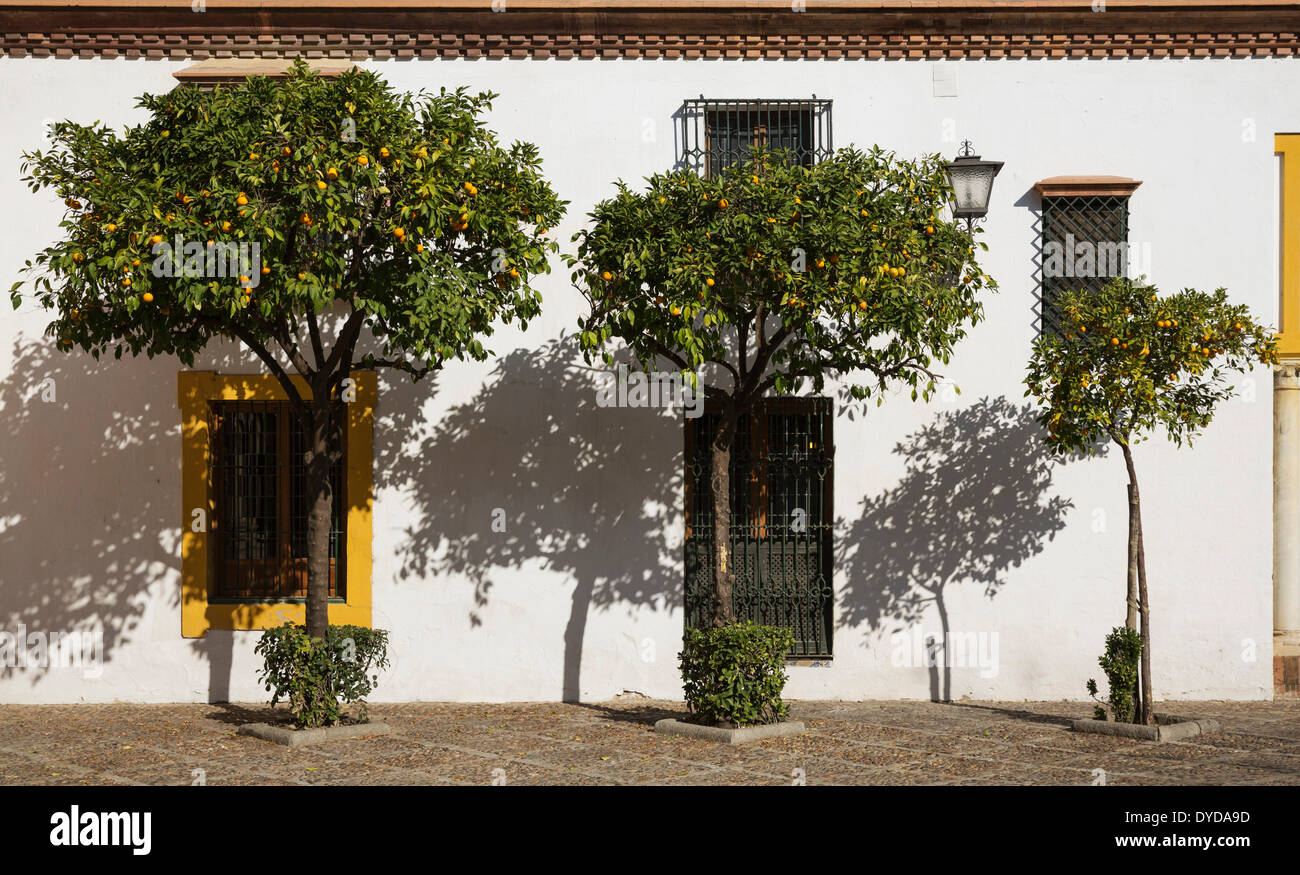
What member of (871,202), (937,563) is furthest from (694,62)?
(937,563)

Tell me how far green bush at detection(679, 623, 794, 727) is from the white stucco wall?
59.0 inches

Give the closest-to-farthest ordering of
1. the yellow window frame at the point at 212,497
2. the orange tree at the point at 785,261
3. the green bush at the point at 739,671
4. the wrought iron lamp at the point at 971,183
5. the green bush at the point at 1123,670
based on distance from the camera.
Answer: the orange tree at the point at 785,261
the green bush at the point at 739,671
the green bush at the point at 1123,670
the wrought iron lamp at the point at 971,183
the yellow window frame at the point at 212,497

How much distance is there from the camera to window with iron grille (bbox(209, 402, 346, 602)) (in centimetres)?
983

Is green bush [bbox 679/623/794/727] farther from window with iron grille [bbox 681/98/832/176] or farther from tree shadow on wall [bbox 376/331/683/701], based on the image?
window with iron grille [bbox 681/98/832/176]

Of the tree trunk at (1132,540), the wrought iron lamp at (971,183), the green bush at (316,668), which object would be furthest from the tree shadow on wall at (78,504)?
the tree trunk at (1132,540)

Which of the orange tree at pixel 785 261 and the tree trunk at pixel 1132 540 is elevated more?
the orange tree at pixel 785 261

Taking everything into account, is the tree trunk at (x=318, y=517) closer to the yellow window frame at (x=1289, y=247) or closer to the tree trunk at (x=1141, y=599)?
the tree trunk at (x=1141, y=599)

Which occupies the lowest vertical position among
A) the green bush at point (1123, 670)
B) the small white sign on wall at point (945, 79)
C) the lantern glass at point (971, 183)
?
the green bush at point (1123, 670)

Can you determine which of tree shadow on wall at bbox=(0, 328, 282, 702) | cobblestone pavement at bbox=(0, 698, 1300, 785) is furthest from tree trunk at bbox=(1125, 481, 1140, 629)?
tree shadow on wall at bbox=(0, 328, 282, 702)

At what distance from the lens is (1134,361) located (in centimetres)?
793

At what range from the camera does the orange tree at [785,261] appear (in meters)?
7.62

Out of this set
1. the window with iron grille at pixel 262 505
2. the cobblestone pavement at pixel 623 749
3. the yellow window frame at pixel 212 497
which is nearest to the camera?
the cobblestone pavement at pixel 623 749

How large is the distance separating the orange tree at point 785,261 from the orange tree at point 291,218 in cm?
67
